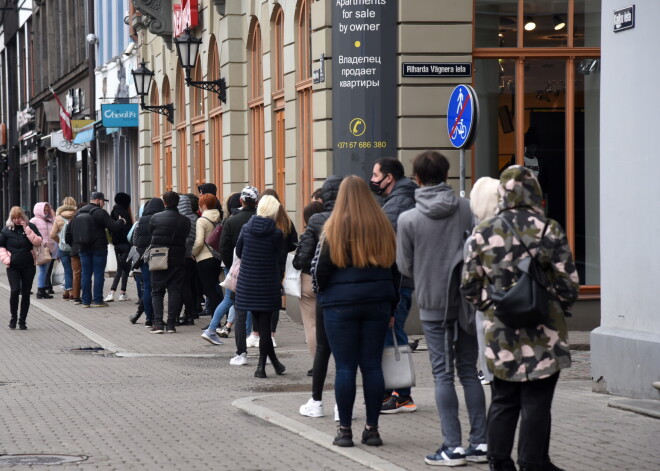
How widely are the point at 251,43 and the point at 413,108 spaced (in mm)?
7112

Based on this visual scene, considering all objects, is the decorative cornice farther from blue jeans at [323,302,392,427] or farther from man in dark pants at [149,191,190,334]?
blue jeans at [323,302,392,427]

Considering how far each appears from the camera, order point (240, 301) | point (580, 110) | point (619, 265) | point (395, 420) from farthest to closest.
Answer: point (580, 110), point (240, 301), point (619, 265), point (395, 420)

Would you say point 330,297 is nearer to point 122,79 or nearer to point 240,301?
point 240,301

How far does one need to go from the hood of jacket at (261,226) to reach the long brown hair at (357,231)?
13.5ft

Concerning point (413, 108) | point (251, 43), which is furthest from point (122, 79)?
point (413, 108)

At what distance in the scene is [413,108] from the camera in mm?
16609

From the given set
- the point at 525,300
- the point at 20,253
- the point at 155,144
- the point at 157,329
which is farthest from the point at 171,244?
the point at 155,144

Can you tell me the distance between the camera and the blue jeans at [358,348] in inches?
339

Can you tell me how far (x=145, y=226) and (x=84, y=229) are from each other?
3822mm

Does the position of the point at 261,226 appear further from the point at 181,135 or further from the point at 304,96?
the point at 181,135

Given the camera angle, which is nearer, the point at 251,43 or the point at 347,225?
the point at 347,225

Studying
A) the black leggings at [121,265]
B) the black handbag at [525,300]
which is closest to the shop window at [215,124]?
the black leggings at [121,265]

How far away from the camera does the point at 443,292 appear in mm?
8227

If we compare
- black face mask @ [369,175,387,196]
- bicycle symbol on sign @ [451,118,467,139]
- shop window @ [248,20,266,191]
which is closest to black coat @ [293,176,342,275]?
black face mask @ [369,175,387,196]
